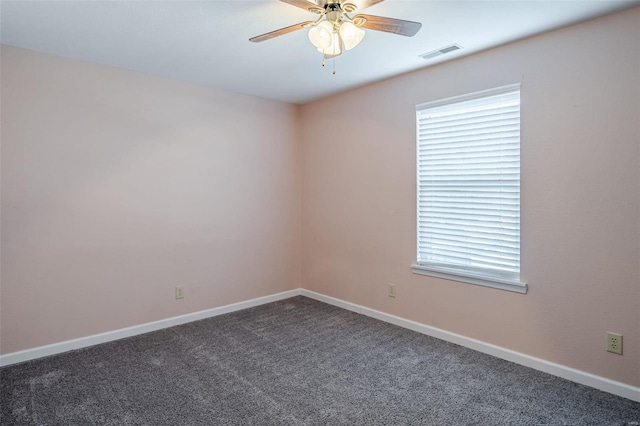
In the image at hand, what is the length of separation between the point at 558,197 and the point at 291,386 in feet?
7.53

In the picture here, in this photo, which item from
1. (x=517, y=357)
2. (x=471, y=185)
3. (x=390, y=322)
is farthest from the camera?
(x=390, y=322)

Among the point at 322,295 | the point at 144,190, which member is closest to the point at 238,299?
the point at 322,295

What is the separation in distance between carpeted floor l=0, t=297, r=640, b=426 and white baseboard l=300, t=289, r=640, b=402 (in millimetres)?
65

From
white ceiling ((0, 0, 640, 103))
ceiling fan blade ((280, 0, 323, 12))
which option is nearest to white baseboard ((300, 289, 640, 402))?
white ceiling ((0, 0, 640, 103))

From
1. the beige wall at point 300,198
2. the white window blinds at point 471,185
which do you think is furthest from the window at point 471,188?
the beige wall at point 300,198

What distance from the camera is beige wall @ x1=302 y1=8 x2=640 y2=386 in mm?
2332

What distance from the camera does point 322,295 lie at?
4531 mm

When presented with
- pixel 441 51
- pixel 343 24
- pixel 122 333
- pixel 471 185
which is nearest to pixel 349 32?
pixel 343 24

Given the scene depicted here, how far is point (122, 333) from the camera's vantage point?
3375 millimetres

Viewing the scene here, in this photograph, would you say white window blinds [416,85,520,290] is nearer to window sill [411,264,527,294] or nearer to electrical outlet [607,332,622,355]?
window sill [411,264,527,294]

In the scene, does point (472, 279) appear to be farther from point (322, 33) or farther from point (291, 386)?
point (322, 33)

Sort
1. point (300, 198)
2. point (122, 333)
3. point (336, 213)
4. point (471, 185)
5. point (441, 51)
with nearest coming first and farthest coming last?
point (441, 51), point (471, 185), point (122, 333), point (336, 213), point (300, 198)

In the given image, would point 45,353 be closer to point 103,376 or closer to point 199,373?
point 103,376

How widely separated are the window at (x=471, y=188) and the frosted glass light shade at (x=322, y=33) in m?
1.59
